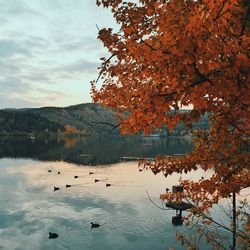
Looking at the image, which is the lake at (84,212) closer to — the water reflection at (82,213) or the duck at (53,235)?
the water reflection at (82,213)

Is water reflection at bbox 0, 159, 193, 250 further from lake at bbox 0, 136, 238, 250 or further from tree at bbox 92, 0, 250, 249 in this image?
tree at bbox 92, 0, 250, 249

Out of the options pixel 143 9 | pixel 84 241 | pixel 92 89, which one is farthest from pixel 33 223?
pixel 143 9

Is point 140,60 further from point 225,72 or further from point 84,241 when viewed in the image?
point 84,241

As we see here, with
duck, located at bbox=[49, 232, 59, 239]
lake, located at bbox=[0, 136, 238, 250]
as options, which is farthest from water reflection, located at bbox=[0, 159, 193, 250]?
duck, located at bbox=[49, 232, 59, 239]

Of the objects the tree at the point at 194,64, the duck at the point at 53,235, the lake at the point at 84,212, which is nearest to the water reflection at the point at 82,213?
the lake at the point at 84,212

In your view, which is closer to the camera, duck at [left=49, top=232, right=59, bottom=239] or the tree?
the tree

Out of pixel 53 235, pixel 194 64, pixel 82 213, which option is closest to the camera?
pixel 194 64

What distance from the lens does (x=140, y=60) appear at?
5.98 m

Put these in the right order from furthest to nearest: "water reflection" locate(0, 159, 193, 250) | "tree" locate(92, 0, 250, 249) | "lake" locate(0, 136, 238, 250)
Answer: "water reflection" locate(0, 159, 193, 250) → "lake" locate(0, 136, 238, 250) → "tree" locate(92, 0, 250, 249)

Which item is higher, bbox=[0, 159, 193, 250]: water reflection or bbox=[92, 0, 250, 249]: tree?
bbox=[92, 0, 250, 249]: tree

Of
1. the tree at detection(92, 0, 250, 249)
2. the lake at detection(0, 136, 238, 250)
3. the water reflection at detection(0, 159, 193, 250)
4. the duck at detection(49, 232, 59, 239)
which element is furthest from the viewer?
the duck at detection(49, 232, 59, 239)

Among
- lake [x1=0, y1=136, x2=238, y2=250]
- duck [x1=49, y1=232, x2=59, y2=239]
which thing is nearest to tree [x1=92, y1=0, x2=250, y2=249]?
lake [x1=0, y1=136, x2=238, y2=250]

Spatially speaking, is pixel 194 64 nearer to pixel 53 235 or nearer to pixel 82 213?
pixel 53 235

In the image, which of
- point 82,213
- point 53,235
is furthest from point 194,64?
point 82,213
